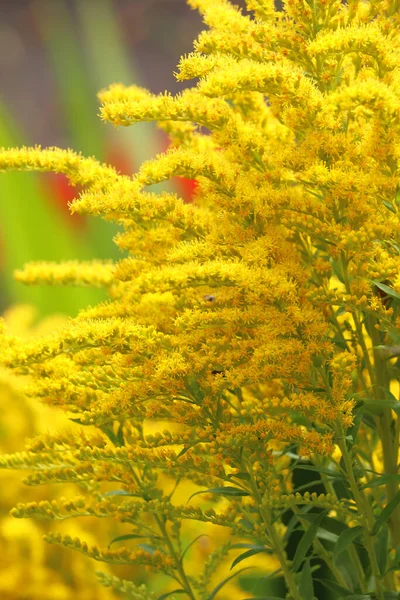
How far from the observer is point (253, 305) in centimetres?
110

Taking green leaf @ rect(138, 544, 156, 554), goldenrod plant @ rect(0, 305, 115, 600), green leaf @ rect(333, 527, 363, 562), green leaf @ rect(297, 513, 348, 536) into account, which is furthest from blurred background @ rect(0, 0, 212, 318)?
green leaf @ rect(333, 527, 363, 562)

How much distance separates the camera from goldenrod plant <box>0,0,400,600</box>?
108cm

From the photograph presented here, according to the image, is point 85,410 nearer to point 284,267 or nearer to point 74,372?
point 74,372

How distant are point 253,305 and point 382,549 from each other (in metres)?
0.35

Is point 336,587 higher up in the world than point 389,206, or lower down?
lower down

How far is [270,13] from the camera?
123 cm

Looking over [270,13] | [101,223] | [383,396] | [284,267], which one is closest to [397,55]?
[270,13]

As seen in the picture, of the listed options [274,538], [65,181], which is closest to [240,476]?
[274,538]

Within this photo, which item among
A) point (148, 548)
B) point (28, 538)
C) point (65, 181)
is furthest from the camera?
point (65, 181)

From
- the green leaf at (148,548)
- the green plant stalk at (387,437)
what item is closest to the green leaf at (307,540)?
the green plant stalk at (387,437)

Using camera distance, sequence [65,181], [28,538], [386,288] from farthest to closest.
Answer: [65,181], [28,538], [386,288]

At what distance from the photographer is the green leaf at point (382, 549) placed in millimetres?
1165

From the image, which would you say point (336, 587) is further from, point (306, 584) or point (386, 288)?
point (386, 288)

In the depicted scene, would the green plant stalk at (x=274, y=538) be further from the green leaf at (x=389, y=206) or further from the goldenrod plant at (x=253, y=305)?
the green leaf at (x=389, y=206)
